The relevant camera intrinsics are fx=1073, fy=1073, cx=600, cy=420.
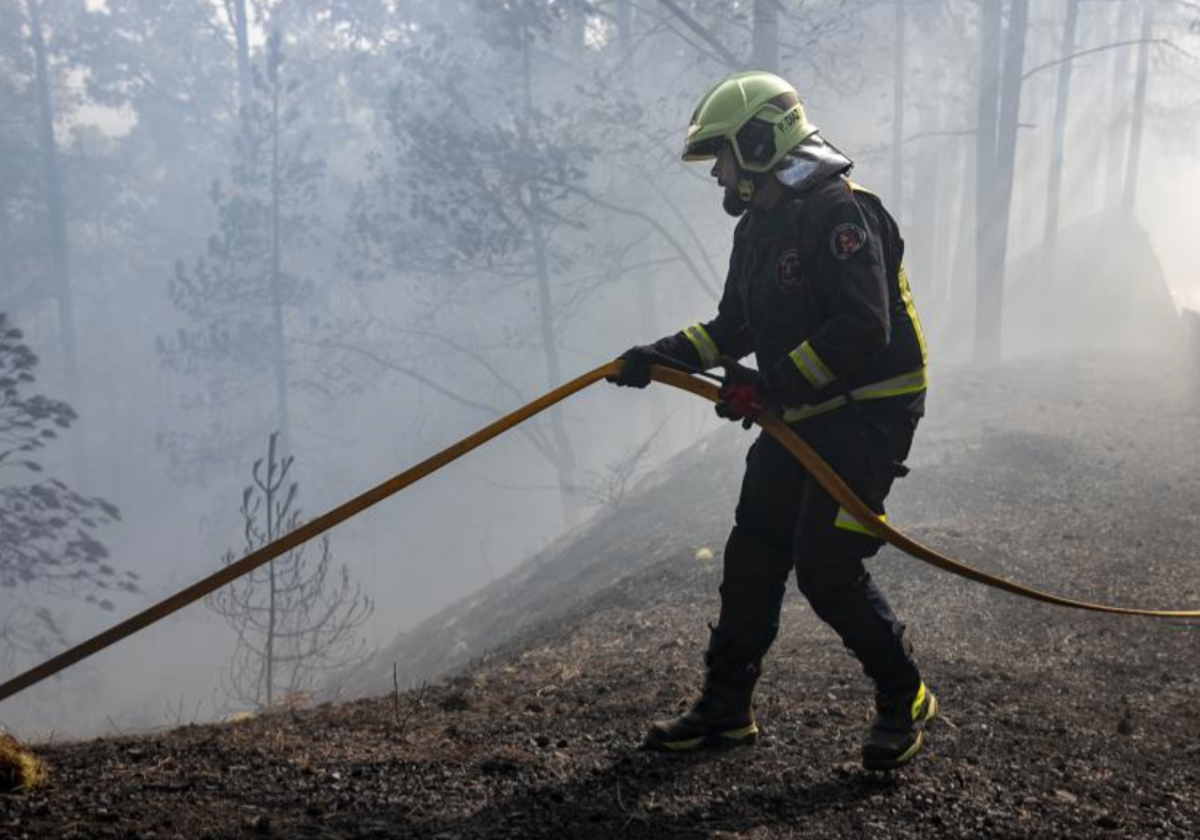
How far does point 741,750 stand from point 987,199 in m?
19.8

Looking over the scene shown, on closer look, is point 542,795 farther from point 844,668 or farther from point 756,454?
point 844,668

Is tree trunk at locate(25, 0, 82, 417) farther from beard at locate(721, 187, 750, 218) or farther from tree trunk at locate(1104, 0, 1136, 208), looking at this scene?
beard at locate(721, 187, 750, 218)

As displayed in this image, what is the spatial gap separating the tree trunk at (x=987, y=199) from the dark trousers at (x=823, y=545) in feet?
60.4

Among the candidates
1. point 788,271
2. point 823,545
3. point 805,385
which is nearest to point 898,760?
point 823,545

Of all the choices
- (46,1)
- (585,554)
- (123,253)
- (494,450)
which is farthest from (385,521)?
(585,554)

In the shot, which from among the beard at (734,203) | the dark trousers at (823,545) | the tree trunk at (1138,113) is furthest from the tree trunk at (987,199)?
the dark trousers at (823,545)

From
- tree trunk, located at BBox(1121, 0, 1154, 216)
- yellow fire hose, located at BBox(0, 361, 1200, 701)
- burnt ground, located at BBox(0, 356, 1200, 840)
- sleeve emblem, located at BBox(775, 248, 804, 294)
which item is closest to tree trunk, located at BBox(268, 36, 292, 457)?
burnt ground, located at BBox(0, 356, 1200, 840)

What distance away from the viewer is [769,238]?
3.52m

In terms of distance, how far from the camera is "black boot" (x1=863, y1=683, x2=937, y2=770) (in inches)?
134

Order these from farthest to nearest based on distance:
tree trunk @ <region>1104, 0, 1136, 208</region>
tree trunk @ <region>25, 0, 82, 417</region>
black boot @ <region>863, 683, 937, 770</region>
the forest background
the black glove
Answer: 1. tree trunk @ <region>1104, 0, 1136, 208</region>
2. tree trunk @ <region>25, 0, 82, 417</region>
3. the forest background
4. the black glove
5. black boot @ <region>863, 683, 937, 770</region>

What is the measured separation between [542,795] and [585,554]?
1233 centimetres

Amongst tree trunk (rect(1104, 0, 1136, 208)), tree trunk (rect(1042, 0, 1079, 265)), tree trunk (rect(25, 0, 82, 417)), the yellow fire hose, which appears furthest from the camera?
tree trunk (rect(1104, 0, 1136, 208))

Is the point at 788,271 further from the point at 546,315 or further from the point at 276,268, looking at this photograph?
the point at 276,268

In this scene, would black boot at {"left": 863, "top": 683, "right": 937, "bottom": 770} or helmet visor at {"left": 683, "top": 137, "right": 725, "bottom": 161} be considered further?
helmet visor at {"left": 683, "top": 137, "right": 725, "bottom": 161}
